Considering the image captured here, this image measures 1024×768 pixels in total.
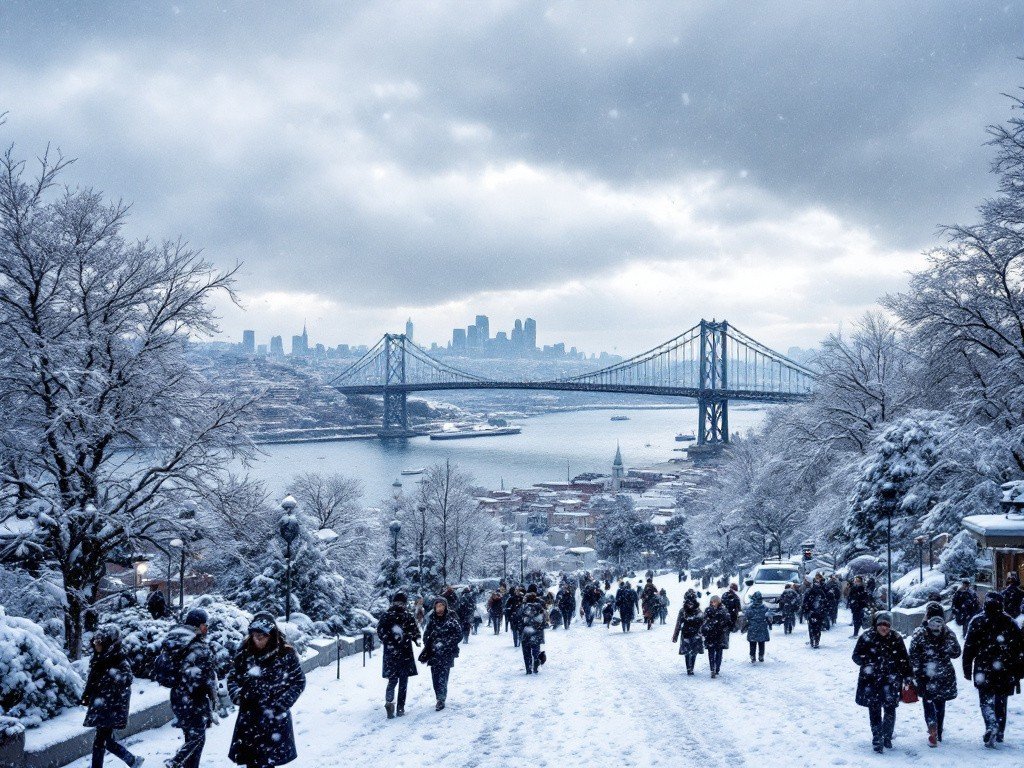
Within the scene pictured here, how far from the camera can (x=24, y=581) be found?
9625 mm

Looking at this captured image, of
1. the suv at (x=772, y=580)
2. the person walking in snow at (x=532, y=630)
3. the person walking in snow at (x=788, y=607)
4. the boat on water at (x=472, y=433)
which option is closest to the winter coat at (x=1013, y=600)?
the person walking in snow at (x=532, y=630)

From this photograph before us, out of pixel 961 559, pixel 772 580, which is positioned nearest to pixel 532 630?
pixel 961 559

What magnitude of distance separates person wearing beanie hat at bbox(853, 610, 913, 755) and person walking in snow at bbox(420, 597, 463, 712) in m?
3.63

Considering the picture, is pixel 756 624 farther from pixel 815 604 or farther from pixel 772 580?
pixel 772 580

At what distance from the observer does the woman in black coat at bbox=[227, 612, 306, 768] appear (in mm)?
4750

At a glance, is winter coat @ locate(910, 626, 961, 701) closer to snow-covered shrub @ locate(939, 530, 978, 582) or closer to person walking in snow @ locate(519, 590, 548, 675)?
person walking in snow @ locate(519, 590, 548, 675)

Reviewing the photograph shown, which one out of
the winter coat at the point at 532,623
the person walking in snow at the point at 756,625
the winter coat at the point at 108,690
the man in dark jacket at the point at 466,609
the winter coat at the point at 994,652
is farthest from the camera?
the man in dark jacket at the point at 466,609

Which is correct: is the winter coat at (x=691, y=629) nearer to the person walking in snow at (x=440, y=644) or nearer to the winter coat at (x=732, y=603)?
the winter coat at (x=732, y=603)

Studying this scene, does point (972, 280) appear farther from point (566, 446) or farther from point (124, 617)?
point (566, 446)

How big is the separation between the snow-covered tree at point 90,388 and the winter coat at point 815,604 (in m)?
9.55

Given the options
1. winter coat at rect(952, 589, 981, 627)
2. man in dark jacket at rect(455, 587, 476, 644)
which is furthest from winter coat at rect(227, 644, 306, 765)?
man in dark jacket at rect(455, 587, 476, 644)

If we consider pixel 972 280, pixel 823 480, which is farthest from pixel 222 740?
pixel 823 480

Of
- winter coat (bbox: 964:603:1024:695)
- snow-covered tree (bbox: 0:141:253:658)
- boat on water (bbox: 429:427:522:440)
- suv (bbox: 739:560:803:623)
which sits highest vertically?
snow-covered tree (bbox: 0:141:253:658)

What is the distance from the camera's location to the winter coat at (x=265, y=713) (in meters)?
4.74
